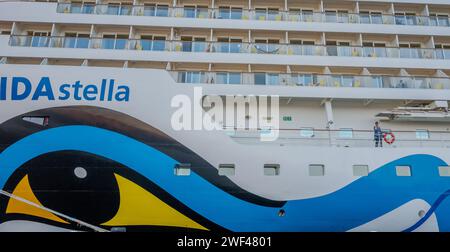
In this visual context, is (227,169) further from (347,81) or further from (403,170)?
(347,81)

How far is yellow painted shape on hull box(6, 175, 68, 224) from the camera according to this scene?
665 centimetres

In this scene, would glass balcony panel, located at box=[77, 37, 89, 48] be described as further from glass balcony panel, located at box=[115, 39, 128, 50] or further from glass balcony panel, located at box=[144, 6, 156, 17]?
glass balcony panel, located at box=[144, 6, 156, 17]

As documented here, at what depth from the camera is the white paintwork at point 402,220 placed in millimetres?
7070

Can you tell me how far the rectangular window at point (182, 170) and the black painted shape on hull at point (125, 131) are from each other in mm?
97

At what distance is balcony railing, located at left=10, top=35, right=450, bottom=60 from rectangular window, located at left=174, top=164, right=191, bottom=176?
4.47 metres

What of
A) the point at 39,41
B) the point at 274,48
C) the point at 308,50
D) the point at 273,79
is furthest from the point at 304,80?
the point at 39,41

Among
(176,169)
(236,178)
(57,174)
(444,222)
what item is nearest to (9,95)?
(57,174)

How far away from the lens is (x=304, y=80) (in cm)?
939

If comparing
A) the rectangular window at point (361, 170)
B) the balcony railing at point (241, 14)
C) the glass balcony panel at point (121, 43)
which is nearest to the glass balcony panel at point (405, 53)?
the balcony railing at point (241, 14)

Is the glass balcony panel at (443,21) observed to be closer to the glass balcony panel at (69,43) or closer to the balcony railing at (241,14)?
the balcony railing at (241,14)

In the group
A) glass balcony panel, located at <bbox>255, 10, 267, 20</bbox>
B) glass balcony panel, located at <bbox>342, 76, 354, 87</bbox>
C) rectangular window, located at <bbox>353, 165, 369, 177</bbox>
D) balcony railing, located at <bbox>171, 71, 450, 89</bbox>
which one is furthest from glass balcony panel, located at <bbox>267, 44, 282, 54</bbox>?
rectangular window, located at <bbox>353, 165, 369, 177</bbox>

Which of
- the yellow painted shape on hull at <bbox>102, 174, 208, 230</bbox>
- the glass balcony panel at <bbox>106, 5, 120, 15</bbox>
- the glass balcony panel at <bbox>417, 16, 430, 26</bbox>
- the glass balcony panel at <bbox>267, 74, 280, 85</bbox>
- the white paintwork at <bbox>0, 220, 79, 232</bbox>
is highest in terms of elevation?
the glass balcony panel at <bbox>106, 5, 120, 15</bbox>
